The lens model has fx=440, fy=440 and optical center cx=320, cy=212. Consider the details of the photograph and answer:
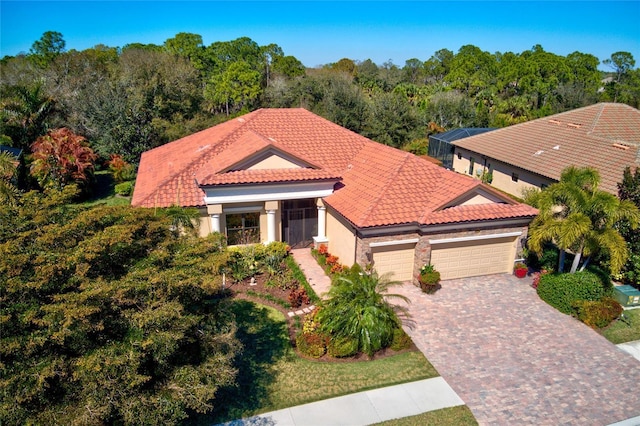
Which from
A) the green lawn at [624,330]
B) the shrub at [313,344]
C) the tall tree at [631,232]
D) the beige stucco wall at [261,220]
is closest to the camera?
the shrub at [313,344]

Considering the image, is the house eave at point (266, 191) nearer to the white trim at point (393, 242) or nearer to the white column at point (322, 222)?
the white column at point (322, 222)

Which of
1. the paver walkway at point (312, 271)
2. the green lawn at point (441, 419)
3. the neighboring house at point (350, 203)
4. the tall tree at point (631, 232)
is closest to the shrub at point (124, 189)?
the neighboring house at point (350, 203)

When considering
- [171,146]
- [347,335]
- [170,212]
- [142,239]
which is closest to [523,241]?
[347,335]

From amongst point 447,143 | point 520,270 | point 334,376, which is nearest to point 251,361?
point 334,376

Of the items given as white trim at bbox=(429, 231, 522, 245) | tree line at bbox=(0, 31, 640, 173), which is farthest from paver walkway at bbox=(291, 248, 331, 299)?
tree line at bbox=(0, 31, 640, 173)

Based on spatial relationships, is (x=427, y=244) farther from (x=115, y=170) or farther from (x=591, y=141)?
(x=115, y=170)

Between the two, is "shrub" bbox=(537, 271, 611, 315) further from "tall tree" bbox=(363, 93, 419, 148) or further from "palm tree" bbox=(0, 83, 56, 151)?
"palm tree" bbox=(0, 83, 56, 151)

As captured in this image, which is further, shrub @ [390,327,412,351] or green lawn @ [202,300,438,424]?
shrub @ [390,327,412,351]
